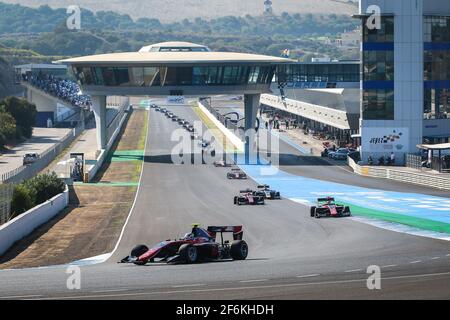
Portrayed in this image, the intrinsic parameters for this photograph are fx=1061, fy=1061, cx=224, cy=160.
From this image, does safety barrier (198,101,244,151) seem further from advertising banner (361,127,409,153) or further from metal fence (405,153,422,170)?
metal fence (405,153,422,170)

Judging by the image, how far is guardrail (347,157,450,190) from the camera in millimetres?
73250

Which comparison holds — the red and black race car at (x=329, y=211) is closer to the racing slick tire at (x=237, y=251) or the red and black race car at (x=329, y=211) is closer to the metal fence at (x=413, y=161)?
the racing slick tire at (x=237, y=251)

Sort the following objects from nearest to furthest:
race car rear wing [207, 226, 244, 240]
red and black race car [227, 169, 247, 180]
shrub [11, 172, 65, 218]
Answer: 1. race car rear wing [207, 226, 244, 240]
2. shrub [11, 172, 65, 218]
3. red and black race car [227, 169, 247, 180]

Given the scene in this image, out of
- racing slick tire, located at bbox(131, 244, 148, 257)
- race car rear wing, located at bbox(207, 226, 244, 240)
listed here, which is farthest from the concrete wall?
racing slick tire, located at bbox(131, 244, 148, 257)

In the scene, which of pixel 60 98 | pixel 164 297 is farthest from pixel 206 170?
pixel 60 98

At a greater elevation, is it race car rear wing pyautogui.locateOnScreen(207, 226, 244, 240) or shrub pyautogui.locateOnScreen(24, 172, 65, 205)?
race car rear wing pyautogui.locateOnScreen(207, 226, 244, 240)

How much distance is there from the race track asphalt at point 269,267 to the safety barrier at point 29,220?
4.66 meters

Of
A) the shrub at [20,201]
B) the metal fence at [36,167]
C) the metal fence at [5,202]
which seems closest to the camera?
the metal fence at [5,202]

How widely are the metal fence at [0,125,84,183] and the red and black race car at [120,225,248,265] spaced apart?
3723 cm

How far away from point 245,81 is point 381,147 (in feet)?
64.1

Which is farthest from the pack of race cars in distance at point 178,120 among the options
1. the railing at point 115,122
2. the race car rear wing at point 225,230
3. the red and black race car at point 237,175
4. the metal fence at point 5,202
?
the race car rear wing at point 225,230

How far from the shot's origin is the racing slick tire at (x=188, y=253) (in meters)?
36.2
